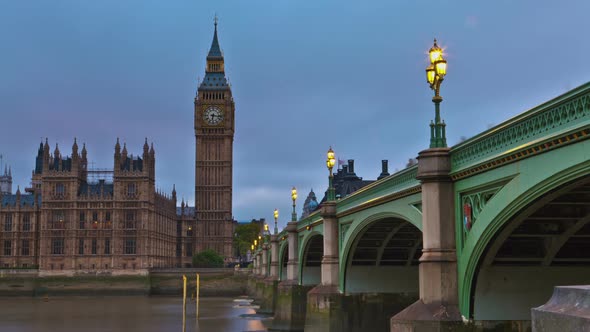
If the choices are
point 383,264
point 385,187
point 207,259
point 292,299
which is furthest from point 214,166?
point 385,187

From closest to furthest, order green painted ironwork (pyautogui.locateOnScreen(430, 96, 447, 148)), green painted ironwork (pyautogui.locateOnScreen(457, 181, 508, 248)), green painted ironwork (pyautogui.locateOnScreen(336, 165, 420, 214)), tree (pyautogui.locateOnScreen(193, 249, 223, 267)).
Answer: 1. green painted ironwork (pyautogui.locateOnScreen(457, 181, 508, 248))
2. green painted ironwork (pyautogui.locateOnScreen(430, 96, 447, 148))
3. green painted ironwork (pyautogui.locateOnScreen(336, 165, 420, 214))
4. tree (pyautogui.locateOnScreen(193, 249, 223, 267))

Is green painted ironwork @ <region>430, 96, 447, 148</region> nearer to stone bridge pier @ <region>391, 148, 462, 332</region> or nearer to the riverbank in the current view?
stone bridge pier @ <region>391, 148, 462, 332</region>

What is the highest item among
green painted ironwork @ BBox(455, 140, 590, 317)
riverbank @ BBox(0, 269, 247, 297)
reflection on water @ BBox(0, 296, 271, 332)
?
green painted ironwork @ BBox(455, 140, 590, 317)

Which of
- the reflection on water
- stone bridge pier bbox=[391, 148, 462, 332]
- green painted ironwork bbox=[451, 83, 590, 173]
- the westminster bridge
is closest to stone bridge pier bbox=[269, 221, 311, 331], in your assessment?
the reflection on water

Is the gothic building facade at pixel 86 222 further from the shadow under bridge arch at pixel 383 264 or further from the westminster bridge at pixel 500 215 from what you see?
the westminster bridge at pixel 500 215

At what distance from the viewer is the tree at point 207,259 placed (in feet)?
528

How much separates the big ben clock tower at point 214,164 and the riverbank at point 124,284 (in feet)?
115

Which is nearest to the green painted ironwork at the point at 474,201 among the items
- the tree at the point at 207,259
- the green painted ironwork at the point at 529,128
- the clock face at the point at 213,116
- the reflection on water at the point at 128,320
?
the green painted ironwork at the point at 529,128

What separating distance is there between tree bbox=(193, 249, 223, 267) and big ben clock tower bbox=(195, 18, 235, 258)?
1156cm

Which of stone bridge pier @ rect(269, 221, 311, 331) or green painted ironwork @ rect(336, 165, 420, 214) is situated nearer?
green painted ironwork @ rect(336, 165, 420, 214)

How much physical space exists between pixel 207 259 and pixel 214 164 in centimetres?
2805

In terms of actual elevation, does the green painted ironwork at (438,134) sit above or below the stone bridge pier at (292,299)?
above

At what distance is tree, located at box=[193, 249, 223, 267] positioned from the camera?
528ft

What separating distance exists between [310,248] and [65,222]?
4277 inches
